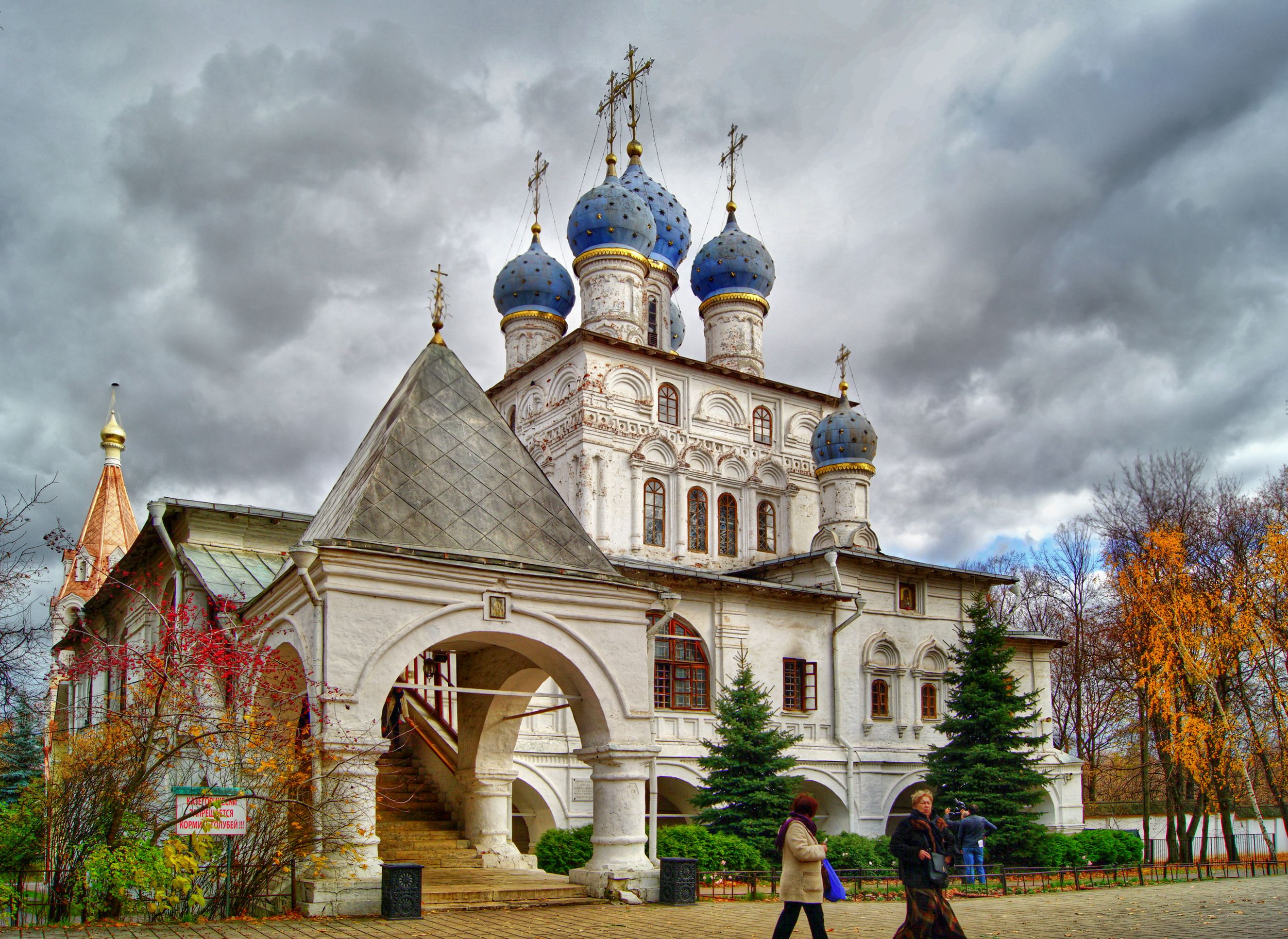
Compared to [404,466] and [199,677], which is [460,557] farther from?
[199,677]

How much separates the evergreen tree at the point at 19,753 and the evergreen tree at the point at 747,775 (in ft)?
33.3

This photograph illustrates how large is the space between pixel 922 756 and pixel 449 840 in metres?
14.3

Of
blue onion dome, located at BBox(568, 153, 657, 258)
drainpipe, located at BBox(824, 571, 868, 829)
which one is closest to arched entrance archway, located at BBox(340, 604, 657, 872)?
drainpipe, located at BBox(824, 571, 868, 829)

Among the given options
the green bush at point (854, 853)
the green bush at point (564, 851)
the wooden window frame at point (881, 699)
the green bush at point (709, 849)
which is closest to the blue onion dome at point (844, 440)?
the wooden window frame at point (881, 699)

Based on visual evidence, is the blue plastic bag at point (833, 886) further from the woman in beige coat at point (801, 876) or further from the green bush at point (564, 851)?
the green bush at point (564, 851)

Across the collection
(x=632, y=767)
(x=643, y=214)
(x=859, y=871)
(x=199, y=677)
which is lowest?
(x=859, y=871)

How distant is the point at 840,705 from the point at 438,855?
12.8m

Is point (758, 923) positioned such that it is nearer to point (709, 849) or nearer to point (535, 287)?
point (709, 849)

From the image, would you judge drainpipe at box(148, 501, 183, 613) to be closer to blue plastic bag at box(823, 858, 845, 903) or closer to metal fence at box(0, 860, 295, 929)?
metal fence at box(0, 860, 295, 929)

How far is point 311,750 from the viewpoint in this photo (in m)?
10.3

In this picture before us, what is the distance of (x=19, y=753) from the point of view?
1689 cm

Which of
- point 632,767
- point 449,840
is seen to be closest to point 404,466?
point 632,767

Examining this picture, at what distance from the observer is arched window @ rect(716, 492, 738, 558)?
27.8m

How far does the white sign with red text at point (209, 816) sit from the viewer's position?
9.62 metres
